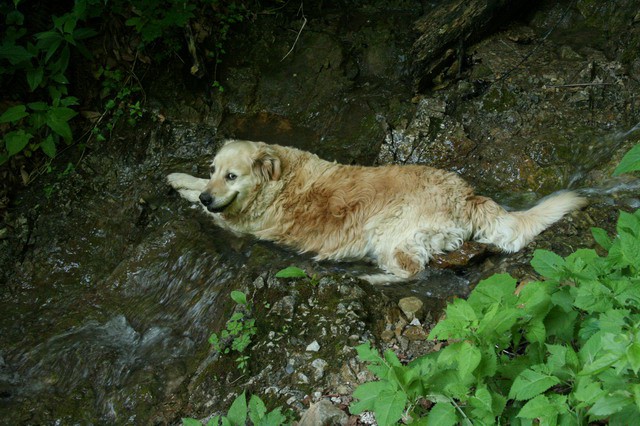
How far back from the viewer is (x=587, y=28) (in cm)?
630

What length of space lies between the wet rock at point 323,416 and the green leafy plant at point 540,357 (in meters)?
0.36

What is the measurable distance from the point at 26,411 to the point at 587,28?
667 centimetres

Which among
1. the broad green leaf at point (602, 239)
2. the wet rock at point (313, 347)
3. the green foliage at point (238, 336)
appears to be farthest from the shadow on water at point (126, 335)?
the broad green leaf at point (602, 239)

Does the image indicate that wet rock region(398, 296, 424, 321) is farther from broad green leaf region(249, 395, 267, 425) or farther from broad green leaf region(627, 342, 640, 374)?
broad green leaf region(627, 342, 640, 374)

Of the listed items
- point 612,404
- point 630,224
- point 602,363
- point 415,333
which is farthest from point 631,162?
point 415,333

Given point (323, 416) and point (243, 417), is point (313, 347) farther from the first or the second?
point (243, 417)

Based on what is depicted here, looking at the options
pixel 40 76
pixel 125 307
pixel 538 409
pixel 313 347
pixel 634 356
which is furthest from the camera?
pixel 40 76

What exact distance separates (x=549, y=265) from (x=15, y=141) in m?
5.26

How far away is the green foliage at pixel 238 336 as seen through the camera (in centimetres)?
349

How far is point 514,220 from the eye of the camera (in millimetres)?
4500

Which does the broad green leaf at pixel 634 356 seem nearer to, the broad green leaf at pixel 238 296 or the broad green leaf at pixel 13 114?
the broad green leaf at pixel 238 296

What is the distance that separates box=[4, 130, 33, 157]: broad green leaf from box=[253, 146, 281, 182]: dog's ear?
2452 mm

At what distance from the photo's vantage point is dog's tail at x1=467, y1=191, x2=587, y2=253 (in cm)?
440

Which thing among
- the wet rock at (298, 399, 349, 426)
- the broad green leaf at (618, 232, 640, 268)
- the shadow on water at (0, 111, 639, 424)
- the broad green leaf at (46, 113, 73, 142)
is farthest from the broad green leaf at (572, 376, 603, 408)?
the broad green leaf at (46, 113, 73, 142)
